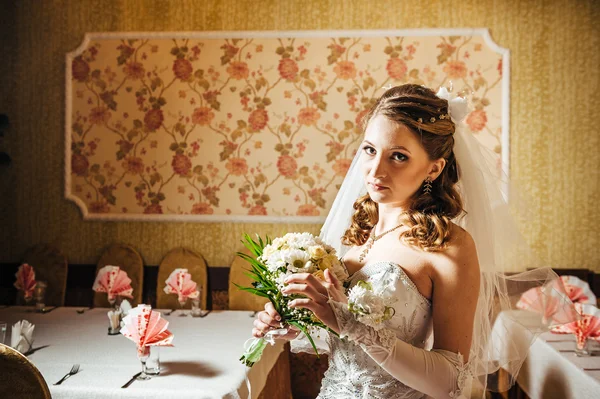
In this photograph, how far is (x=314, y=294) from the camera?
1.41 m

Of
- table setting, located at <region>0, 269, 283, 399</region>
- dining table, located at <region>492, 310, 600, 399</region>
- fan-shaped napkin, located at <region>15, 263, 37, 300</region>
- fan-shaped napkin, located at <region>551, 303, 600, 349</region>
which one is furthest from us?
fan-shaped napkin, located at <region>15, 263, 37, 300</region>

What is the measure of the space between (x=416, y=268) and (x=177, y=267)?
9.53 ft

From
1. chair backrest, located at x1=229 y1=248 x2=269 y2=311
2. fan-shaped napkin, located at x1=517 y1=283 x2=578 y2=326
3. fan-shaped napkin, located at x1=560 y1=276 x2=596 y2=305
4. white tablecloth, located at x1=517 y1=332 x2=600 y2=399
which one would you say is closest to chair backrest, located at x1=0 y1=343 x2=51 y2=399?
fan-shaped napkin, located at x1=517 y1=283 x2=578 y2=326

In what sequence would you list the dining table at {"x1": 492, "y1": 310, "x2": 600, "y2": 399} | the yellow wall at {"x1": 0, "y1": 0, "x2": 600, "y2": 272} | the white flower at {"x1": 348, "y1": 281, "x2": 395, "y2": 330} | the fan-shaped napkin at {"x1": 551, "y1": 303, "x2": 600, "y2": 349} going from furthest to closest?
1. the yellow wall at {"x1": 0, "y1": 0, "x2": 600, "y2": 272}
2. the fan-shaped napkin at {"x1": 551, "y1": 303, "x2": 600, "y2": 349}
3. the dining table at {"x1": 492, "y1": 310, "x2": 600, "y2": 399}
4. the white flower at {"x1": 348, "y1": 281, "x2": 395, "y2": 330}

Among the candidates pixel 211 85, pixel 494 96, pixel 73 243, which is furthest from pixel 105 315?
pixel 494 96

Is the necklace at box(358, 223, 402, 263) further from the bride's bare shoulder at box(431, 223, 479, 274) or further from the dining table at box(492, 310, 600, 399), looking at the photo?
the dining table at box(492, 310, 600, 399)

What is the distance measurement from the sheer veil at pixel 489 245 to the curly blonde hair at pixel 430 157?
0.09 metres

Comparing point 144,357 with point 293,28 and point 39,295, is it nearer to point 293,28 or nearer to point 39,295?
point 39,295

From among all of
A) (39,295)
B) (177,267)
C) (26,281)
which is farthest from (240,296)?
(26,281)

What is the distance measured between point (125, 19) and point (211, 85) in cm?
94

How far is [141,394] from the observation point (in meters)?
2.08

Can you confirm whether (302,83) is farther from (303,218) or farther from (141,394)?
(141,394)

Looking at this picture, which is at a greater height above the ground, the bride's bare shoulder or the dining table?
the bride's bare shoulder

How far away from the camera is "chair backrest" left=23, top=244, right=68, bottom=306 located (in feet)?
13.9
